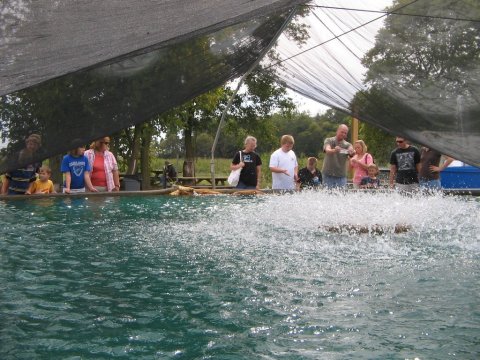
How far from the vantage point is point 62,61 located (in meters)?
3.48

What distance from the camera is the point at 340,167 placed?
384 inches

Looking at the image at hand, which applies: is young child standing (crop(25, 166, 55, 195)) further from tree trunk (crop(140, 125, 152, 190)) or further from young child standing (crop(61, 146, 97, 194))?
tree trunk (crop(140, 125, 152, 190))

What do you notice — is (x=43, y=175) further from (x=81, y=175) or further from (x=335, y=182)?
(x=335, y=182)

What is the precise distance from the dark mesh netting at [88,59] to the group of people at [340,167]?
445cm

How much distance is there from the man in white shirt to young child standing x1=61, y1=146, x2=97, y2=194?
9.15 feet

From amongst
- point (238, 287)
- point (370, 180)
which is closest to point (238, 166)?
point (370, 180)

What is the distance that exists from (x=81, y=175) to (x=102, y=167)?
1.17 ft

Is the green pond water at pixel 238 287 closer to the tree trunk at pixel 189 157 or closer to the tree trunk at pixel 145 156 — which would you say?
the tree trunk at pixel 145 156

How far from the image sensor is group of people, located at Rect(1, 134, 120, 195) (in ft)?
29.2

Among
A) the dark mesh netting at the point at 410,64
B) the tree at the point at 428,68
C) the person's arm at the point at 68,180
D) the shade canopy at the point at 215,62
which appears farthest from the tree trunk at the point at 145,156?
the tree at the point at 428,68

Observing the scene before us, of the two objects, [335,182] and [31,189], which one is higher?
[335,182]

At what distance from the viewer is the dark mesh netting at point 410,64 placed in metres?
5.50

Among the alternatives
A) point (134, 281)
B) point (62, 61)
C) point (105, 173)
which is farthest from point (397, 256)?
point (105, 173)

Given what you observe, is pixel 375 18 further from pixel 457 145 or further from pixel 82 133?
pixel 82 133
